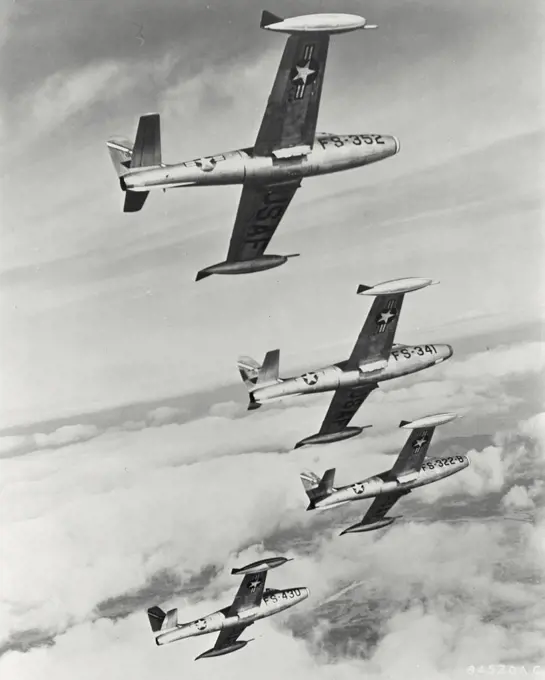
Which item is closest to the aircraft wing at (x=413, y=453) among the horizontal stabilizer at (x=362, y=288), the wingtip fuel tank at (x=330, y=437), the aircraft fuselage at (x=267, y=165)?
the wingtip fuel tank at (x=330, y=437)

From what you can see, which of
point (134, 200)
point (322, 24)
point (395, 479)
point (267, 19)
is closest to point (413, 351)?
point (395, 479)

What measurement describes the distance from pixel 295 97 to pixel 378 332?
10522mm

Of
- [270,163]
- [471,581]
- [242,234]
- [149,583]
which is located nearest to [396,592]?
[471,581]

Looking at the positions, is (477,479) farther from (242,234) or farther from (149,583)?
(242,234)

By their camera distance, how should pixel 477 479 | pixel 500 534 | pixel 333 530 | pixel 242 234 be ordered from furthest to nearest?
pixel 477 479 → pixel 500 534 → pixel 333 530 → pixel 242 234

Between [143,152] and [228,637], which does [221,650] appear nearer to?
[228,637]

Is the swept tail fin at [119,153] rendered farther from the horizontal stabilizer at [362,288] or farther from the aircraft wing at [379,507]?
the aircraft wing at [379,507]

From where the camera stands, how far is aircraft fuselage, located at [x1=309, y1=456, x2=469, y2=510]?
3897 cm

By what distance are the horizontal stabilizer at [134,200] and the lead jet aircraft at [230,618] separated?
18459 mm

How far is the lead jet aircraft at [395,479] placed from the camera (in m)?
39.0

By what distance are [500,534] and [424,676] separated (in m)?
16.7

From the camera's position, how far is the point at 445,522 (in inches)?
2227

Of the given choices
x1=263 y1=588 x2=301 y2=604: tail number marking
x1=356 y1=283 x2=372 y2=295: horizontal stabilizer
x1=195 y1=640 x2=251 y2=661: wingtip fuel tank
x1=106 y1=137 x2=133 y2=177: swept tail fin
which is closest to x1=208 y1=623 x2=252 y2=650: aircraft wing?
x1=195 y1=640 x2=251 y2=661: wingtip fuel tank

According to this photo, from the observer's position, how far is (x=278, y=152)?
2753 centimetres
